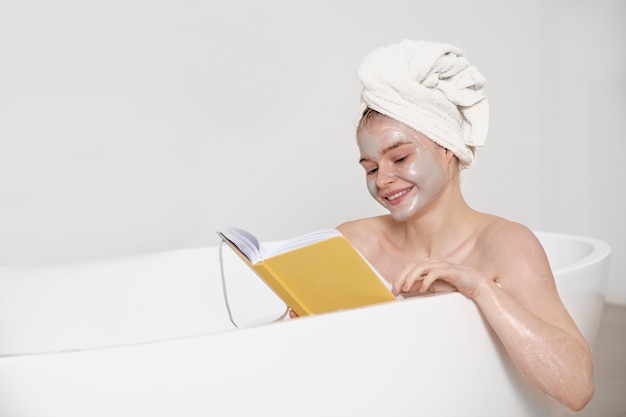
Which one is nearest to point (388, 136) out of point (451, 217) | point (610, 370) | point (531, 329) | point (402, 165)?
point (402, 165)

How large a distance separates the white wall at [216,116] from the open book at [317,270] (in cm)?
163

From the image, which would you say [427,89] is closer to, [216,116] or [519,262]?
[519,262]

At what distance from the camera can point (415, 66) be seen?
1.73m

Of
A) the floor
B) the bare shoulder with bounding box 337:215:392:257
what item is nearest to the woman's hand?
the bare shoulder with bounding box 337:215:392:257

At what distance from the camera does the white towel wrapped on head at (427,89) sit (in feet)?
5.69

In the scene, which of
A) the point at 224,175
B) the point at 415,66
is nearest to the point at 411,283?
the point at 415,66

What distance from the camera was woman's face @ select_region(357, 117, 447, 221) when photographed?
1.76m

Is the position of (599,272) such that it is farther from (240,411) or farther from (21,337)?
(21,337)

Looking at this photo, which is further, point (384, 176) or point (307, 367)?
point (384, 176)

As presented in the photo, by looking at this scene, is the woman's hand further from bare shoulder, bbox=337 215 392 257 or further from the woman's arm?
bare shoulder, bbox=337 215 392 257

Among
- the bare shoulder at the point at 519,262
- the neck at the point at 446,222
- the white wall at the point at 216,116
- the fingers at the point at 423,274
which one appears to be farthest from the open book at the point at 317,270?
the white wall at the point at 216,116

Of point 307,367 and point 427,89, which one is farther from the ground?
point 427,89

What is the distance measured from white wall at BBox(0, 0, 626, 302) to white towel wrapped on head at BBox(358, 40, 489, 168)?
1.53 m

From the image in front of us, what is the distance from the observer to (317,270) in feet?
4.87
